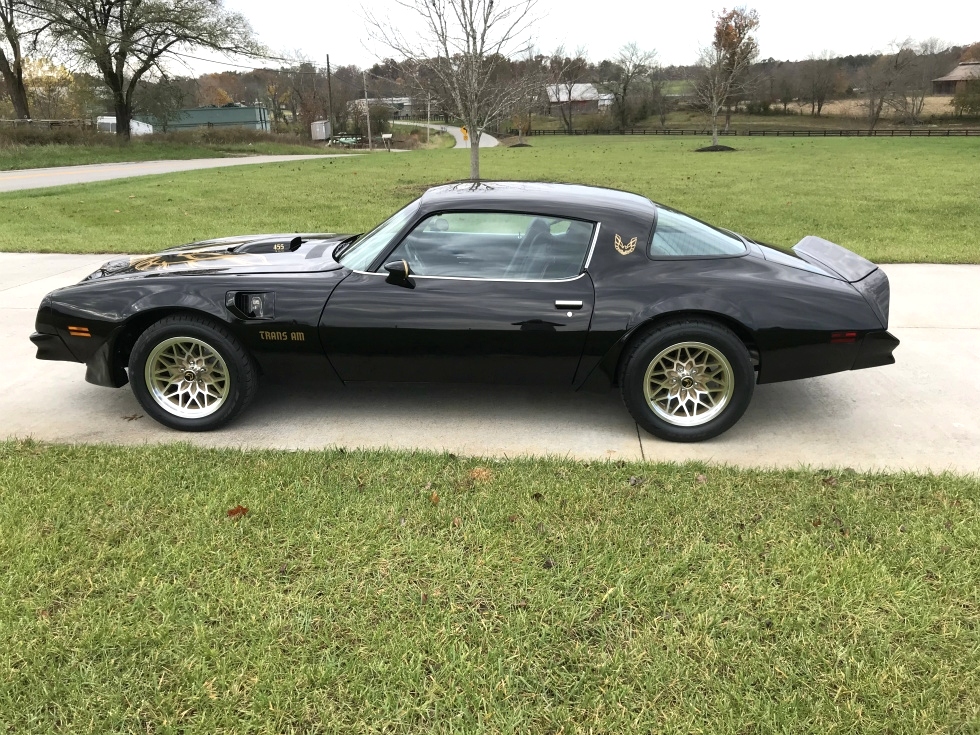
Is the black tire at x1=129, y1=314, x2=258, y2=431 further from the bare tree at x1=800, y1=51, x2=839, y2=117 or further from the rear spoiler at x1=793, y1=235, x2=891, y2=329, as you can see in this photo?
the bare tree at x1=800, y1=51, x2=839, y2=117

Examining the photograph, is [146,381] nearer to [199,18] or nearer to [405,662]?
[405,662]

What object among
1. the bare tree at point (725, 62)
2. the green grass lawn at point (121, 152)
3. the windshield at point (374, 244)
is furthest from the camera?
the bare tree at point (725, 62)

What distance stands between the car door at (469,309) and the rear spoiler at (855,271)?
1.43 metres

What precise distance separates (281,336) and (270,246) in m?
1.06

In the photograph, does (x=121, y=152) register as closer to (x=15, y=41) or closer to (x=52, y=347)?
(x=15, y=41)

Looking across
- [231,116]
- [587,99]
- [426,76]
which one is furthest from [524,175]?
[587,99]

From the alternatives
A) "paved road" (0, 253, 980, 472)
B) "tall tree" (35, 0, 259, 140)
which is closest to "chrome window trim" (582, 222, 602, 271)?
"paved road" (0, 253, 980, 472)

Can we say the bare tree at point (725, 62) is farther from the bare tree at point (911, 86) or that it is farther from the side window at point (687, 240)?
the side window at point (687, 240)

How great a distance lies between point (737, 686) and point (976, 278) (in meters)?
6.78

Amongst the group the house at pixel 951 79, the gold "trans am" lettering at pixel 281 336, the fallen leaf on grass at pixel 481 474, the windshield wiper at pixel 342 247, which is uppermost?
the house at pixel 951 79

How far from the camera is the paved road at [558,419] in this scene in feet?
12.0

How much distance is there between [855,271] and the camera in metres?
3.97

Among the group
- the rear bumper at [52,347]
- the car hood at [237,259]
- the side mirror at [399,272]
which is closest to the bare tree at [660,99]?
the car hood at [237,259]

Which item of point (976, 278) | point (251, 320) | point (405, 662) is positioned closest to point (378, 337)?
point (251, 320)
